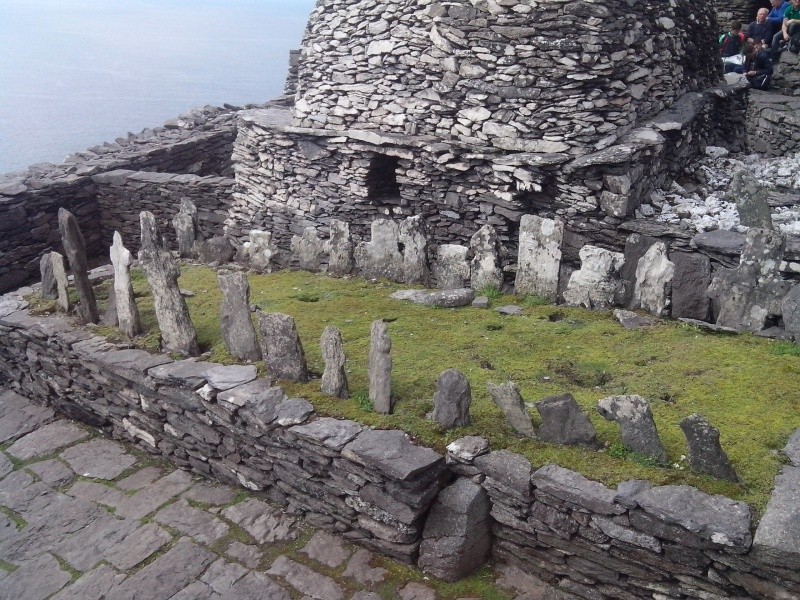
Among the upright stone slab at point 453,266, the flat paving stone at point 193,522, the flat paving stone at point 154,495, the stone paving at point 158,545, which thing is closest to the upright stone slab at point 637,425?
the stone paving at point 158,545

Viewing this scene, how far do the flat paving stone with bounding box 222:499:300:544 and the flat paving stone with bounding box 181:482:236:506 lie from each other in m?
0.15

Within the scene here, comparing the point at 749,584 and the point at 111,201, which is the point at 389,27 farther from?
the point at 749,584

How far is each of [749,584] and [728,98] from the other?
422 inches

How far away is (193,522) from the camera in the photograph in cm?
600

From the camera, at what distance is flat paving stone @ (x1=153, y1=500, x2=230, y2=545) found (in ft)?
19.0

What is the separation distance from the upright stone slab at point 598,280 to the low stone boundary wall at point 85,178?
33.0ft

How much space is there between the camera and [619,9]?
30.2 feet

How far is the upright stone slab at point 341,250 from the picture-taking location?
29.5ft

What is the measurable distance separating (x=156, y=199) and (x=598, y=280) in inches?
395

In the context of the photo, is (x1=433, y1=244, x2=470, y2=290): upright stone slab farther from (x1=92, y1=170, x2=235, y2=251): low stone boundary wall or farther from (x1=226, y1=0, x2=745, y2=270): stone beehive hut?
(x1=92, y1=170, x2=235, y2=251): low stone boundary wall

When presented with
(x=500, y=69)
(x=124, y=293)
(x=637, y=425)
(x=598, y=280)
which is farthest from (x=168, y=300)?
(x=500, y=69)

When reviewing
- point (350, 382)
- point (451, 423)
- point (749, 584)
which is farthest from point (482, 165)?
point (749, 584)

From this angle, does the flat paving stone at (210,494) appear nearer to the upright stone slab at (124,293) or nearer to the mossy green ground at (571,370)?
the mossy green ground at (571,370)

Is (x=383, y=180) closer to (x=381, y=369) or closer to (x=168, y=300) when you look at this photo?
(x=168, y=300)
